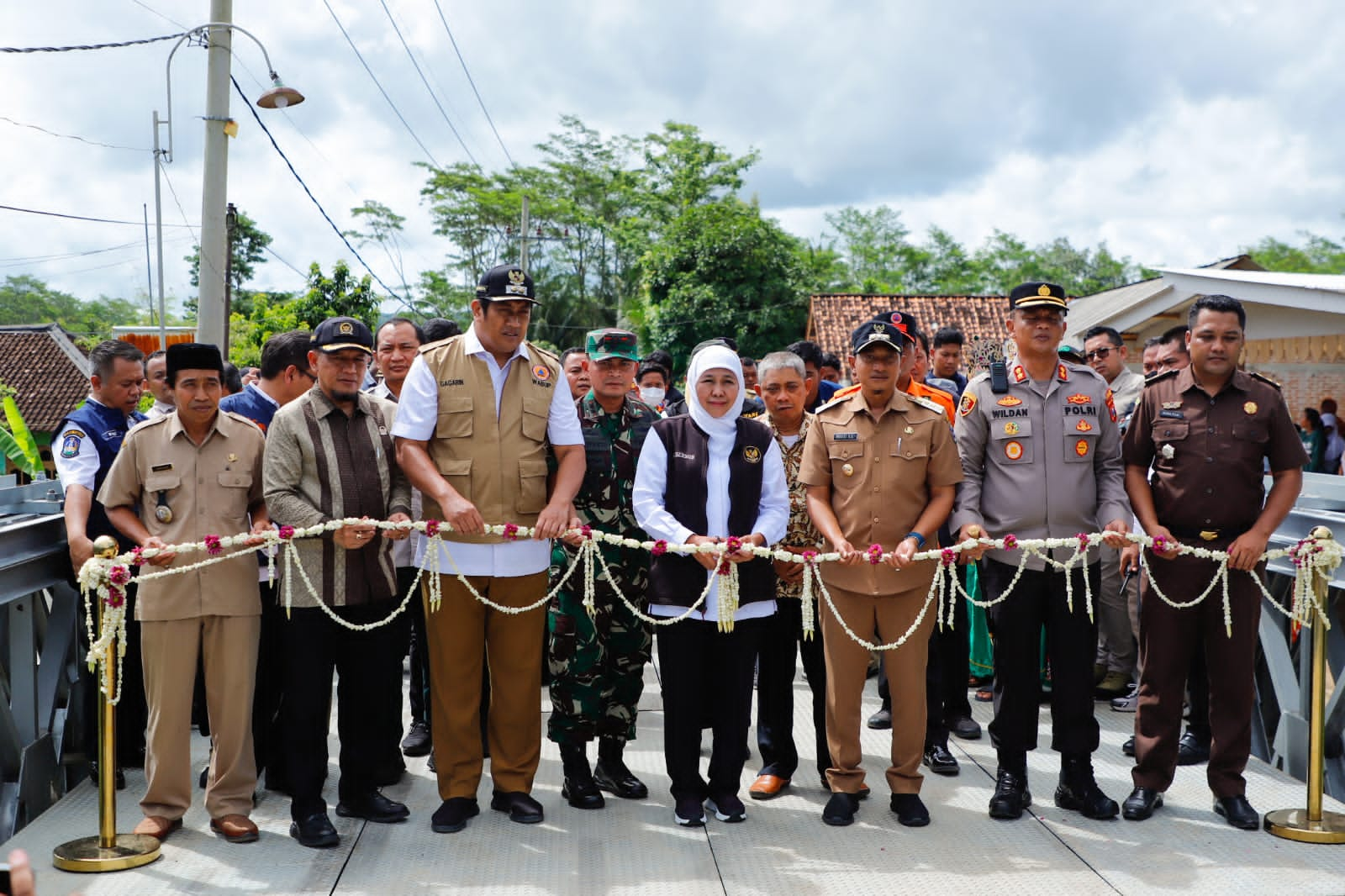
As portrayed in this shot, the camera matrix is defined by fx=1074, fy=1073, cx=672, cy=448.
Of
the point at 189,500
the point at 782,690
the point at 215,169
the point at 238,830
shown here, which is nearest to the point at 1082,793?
the point at 782,690

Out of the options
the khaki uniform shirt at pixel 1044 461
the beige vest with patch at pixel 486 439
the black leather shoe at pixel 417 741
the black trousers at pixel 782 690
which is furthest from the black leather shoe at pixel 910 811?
the black leather shoe at pixel 417 741

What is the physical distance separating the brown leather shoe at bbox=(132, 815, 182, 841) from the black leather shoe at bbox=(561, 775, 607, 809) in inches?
60.8

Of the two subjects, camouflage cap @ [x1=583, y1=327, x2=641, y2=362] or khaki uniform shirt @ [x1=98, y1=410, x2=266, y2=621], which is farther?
camouflage cap @ [x1=583, y1=327, x2=641, y2=362]

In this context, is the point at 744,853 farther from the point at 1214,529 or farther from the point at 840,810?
the point at 1214,529

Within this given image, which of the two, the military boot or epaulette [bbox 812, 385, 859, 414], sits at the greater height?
epaulette [bbox 812, 385, 859, 414]

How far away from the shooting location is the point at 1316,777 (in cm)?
423

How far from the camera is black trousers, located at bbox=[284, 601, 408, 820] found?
416 cm

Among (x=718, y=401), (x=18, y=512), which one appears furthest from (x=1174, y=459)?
(x=18, y=512)

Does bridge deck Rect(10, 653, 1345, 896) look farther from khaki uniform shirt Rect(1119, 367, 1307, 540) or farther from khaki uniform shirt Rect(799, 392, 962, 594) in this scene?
khaki uniform shirt Rect(1119, 367, 1307, 540)

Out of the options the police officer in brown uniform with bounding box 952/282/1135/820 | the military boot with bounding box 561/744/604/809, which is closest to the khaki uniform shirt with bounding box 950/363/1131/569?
the police officer in brown uniform with bounding box 952/282/1135/820

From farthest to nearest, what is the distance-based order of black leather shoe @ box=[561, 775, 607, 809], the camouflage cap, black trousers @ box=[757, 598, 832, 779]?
black trousers @ box=[757, 598, 832, 779]
the camouflage cap
black leather shoe @ box=[561, 775, 607, 809]

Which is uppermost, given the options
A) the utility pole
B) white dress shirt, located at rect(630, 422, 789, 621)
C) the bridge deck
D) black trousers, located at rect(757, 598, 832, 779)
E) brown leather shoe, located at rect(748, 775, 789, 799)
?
the utility pole

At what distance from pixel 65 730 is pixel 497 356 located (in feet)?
8.69

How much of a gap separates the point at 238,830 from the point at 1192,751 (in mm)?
4275
